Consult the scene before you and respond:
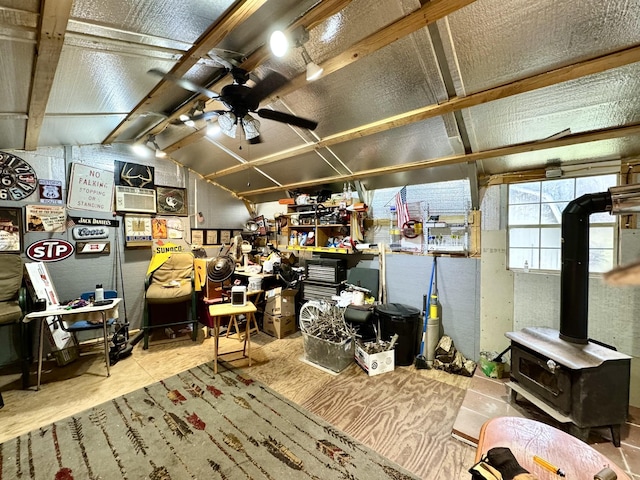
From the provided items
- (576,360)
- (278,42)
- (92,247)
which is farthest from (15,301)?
(576,360)

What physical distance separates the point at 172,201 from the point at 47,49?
3.03m

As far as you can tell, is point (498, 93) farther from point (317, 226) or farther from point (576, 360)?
point (317, 226)

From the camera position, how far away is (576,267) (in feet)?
7.07

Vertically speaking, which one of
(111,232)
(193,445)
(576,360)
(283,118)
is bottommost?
(193,445)

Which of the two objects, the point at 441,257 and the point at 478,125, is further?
the point at 441,257

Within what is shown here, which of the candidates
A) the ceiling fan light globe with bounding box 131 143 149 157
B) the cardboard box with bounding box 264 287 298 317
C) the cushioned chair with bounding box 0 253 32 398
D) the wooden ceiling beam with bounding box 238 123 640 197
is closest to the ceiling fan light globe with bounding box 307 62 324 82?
the wooden ceiling beam with bounding box 238 123 640 197

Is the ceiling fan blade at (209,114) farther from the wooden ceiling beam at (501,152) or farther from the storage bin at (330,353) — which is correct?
the storage bin at (330,353)

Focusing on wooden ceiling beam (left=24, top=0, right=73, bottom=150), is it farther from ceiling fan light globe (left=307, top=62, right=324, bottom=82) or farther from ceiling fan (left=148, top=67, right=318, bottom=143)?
ceiling fan light globe (left=307, top=62, right=324, bottom=82)

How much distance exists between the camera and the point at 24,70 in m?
1.68

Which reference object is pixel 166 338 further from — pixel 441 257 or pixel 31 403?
pixel 441 257

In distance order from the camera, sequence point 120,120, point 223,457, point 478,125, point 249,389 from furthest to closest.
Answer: point 120,120, point 249,389, point 478,125, point 223,457

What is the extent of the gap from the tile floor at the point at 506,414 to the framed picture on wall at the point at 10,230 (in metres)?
4.65

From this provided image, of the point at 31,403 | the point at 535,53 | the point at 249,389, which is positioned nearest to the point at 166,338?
the point at 31,403

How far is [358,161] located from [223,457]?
9.64 ft
